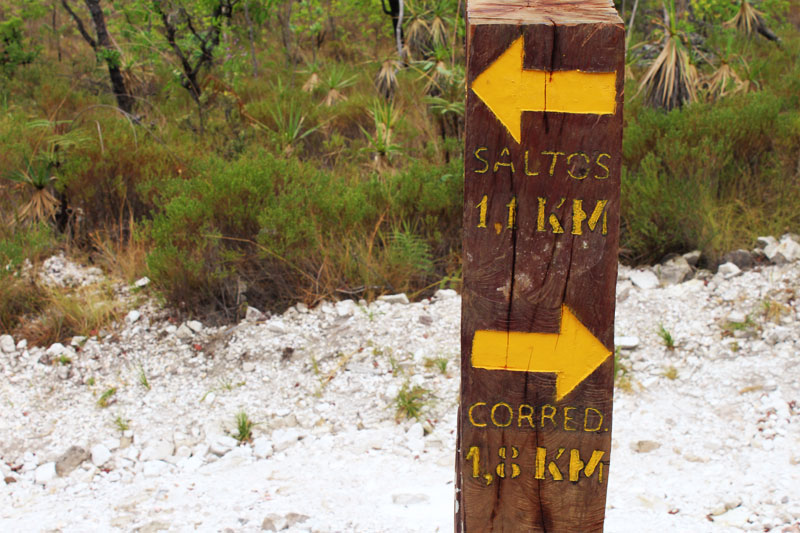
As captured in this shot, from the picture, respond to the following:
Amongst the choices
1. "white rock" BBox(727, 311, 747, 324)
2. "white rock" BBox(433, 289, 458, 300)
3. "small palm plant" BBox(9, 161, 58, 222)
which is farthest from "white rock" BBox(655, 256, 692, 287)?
"small palm plant" BBox(9, 161, 58, 222)

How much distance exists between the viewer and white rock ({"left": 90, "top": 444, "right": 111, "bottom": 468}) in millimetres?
3458

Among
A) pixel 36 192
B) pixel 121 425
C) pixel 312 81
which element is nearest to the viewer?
pixel 121 425

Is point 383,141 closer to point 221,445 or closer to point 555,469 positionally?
point 221,445

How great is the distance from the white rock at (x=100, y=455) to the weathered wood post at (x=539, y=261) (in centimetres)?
229

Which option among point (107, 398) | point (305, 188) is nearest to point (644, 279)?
point (305, 188)

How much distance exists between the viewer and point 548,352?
5.48ft

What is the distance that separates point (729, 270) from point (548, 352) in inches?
134

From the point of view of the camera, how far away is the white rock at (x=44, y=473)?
3354mm

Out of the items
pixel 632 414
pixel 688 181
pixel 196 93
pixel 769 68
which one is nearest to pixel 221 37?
pixel 196 93

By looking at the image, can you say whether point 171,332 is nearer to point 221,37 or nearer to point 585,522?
point 585,522

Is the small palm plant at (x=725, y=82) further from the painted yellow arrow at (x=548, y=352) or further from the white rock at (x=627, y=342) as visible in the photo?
the painted yellow arrow at (x=548, y=352)

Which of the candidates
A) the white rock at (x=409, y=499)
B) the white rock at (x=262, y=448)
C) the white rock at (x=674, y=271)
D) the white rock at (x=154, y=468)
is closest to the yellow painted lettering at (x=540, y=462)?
the white rock at (x=409, y=499)

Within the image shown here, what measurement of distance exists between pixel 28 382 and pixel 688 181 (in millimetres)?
4497

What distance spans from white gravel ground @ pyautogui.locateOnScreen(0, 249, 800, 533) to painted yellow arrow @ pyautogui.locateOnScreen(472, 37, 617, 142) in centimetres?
192
